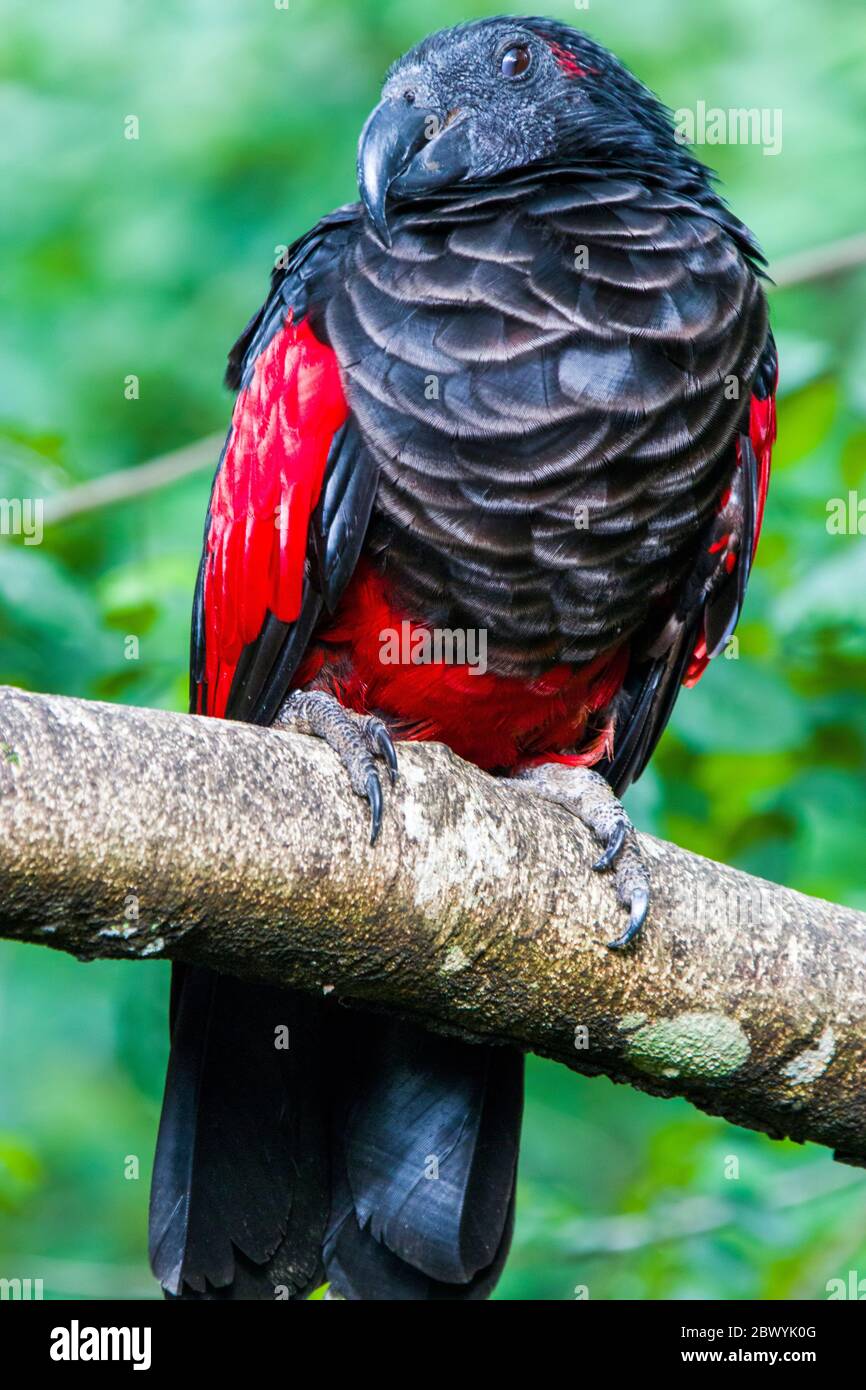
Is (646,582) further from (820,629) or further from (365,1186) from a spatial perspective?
(365,1186)

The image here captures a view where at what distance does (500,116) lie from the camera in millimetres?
3373

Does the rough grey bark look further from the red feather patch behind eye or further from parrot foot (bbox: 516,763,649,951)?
the red feather patch behind eye

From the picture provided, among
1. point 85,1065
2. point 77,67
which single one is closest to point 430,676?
point 77,67

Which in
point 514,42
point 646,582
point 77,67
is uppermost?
point 77,67

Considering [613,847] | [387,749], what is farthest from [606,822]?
[387,749]

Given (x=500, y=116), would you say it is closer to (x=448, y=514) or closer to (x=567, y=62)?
(x=567, y=62)

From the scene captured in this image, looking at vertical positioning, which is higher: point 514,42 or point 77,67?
point 77,67

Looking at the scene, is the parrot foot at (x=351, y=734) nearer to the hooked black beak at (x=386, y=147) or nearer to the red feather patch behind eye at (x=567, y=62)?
the hooked black beak at (x=386, y=147)

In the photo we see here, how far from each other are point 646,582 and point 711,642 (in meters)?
0.47

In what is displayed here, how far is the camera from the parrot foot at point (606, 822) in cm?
272

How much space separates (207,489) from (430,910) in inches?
92.9

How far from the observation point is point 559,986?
2629 millimetres
